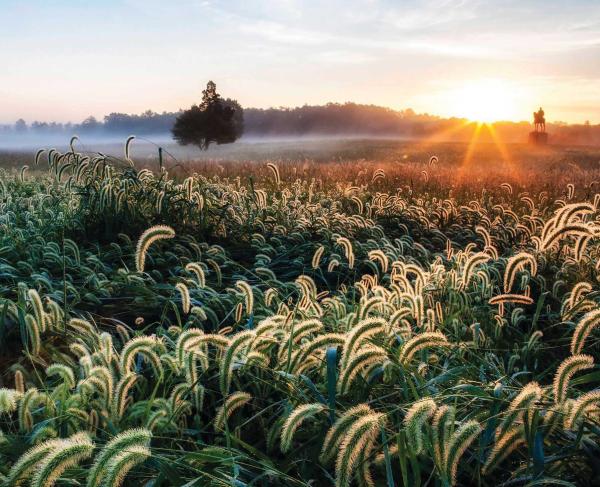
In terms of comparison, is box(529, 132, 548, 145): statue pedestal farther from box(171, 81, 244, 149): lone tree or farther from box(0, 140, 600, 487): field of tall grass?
box(0, 140, 600, 487): field of tall grass

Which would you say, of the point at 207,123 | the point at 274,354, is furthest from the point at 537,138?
the point at 274,354

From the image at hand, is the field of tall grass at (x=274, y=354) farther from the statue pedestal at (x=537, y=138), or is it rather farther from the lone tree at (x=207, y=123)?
the statue pedestal at (x=537, y=138)

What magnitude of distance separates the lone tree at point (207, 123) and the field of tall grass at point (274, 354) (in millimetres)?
43975

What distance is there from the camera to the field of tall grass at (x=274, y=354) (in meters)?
2.08

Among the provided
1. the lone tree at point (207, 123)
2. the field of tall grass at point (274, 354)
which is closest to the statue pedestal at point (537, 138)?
the lone tree at point (207, 123)

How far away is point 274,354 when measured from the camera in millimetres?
3109

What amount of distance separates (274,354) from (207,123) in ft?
163

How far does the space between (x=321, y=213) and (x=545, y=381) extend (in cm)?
441

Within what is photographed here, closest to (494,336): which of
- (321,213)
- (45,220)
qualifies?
(321,213)

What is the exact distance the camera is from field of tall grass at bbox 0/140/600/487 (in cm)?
208

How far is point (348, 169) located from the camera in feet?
54.2

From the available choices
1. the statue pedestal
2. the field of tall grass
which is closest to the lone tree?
the statue pedestal

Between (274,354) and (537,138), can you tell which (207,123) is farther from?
(274,354)

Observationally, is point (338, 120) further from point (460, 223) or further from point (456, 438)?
point (456, 438)
